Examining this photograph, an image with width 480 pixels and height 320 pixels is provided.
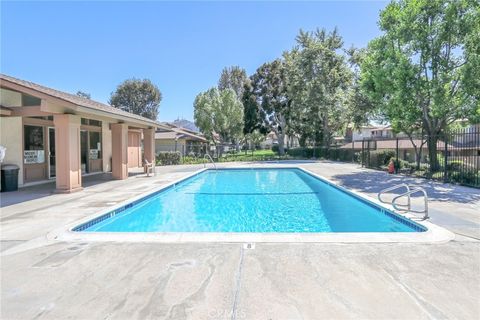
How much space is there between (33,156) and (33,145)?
0.45m

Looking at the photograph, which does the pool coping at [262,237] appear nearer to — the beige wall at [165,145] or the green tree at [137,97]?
the beige wall at [165,145]

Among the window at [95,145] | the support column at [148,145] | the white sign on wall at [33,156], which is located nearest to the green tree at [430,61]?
the support column at [148,145]

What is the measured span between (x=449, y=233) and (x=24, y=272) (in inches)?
264

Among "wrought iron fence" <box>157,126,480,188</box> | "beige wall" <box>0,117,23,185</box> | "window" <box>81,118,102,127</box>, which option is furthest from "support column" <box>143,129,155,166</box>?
"beige wall" <box>0,117,23,185</box>

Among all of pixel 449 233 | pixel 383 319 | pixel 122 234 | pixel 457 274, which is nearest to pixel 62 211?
pixel 122 234

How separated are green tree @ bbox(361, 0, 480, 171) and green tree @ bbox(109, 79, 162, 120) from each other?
145ft

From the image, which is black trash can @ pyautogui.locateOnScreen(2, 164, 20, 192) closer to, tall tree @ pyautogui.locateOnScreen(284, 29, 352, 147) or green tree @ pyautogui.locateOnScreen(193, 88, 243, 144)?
green tree @ pyautogui.locateOnScreen(193, 88, 243, 144)

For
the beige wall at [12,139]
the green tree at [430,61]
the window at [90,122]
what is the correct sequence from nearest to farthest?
the beige wall at [12,139] → the green tree at [430,61] → the window at [90,122]

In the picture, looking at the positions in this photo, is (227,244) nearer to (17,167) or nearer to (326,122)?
(17,167)

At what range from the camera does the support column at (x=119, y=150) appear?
1331 centimetres

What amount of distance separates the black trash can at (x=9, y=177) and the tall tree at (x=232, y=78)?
127 ft

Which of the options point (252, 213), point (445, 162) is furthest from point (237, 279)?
point (445, 162)

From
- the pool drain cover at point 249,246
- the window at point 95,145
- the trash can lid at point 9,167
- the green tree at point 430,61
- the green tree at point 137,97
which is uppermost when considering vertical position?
the green tree at point 137,97

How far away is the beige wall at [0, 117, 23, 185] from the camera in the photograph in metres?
10.4
